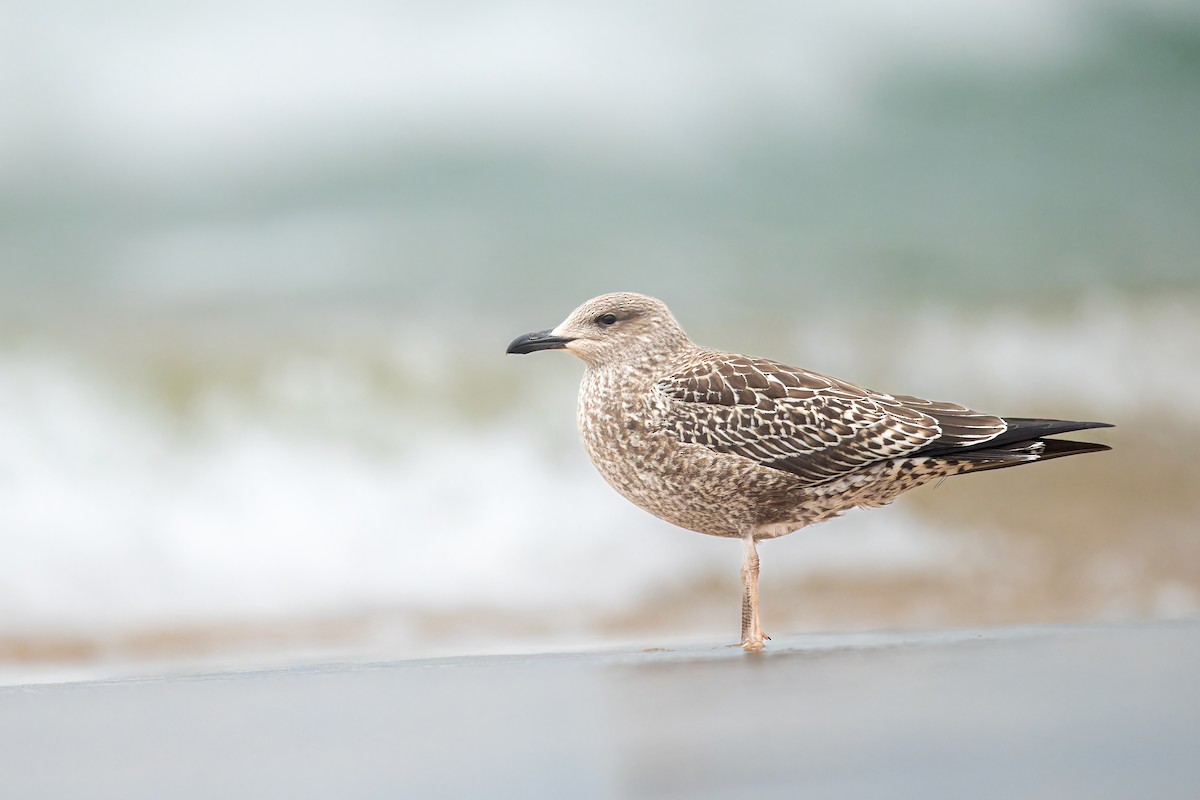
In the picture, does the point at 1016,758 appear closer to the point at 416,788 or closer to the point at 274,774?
the point at 416,788

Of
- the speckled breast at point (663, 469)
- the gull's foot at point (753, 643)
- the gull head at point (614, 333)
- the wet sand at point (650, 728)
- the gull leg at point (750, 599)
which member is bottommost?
the wet sand at point (650, 728)

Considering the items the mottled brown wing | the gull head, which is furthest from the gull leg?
the gull head

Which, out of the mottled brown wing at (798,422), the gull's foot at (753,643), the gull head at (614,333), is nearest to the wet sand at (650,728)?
the gull's foot at (753,643)

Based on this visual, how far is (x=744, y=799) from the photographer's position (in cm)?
152

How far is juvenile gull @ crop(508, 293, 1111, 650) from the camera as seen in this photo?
2645mm

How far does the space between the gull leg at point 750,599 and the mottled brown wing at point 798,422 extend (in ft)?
0.70

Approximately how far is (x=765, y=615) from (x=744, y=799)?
3.09 metres

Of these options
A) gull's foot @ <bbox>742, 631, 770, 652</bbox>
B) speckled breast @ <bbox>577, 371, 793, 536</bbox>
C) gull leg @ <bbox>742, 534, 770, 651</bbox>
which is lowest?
gull's foot @ <bbox>742, 631, 770, 652</bbox>

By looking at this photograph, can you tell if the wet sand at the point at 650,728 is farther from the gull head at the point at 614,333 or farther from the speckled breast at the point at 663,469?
the gull head at the point at 614,333

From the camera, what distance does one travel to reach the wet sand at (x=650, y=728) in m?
1.60

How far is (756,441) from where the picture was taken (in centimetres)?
265

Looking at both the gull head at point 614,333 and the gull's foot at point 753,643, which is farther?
the gull head at point 614,333

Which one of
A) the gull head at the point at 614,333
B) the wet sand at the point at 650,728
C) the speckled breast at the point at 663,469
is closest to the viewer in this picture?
the wet sand at the point at 650,728

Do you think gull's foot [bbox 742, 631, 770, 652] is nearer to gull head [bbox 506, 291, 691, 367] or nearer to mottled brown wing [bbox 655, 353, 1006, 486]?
mottled brown wing [bbox 655, 353, 1006, 486]
